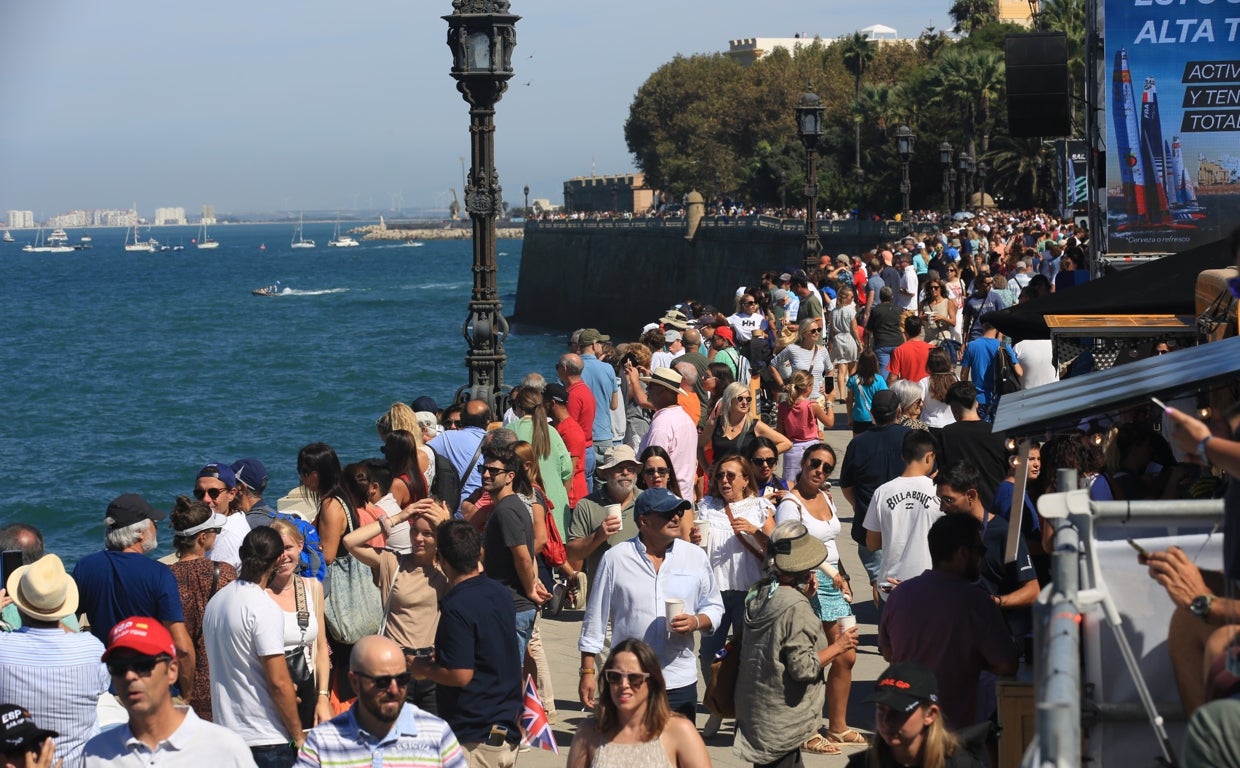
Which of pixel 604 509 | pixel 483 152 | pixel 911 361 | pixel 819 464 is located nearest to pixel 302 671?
pixel 604 509

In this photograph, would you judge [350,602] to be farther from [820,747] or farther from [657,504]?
[820,747]

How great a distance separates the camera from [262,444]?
45531 mm

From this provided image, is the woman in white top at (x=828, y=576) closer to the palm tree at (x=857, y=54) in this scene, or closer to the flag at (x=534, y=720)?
the flag at (x=534, y=720)

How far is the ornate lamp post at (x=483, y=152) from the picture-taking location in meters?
11.8

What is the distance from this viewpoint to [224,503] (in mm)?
7820

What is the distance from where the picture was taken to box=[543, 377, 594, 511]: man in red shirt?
10.5 metres

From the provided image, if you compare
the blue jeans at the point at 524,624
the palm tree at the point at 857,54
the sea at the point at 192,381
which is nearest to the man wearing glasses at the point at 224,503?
the blue jeans at the point at 524,624

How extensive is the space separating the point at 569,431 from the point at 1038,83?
508 cm

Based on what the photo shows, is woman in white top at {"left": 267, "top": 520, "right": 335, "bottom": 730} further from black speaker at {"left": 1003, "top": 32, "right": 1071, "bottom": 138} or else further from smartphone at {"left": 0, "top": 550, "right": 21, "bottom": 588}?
black speaker at {"left": 1003, "top": 32, "right": 1071, "bottom": 138}

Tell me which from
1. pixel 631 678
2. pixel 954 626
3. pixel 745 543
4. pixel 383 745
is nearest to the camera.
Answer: pixel 383 745

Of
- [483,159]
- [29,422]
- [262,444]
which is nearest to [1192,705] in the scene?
[483,159]

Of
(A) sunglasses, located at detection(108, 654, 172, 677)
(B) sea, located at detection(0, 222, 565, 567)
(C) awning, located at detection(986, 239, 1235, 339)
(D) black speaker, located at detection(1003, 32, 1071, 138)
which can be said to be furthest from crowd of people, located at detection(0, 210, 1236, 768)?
(B) sea, located at detection(0, 222, 565, 567)

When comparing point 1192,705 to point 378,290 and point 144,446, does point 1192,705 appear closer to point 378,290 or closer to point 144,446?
point 144,446

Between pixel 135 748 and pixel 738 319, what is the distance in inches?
521
